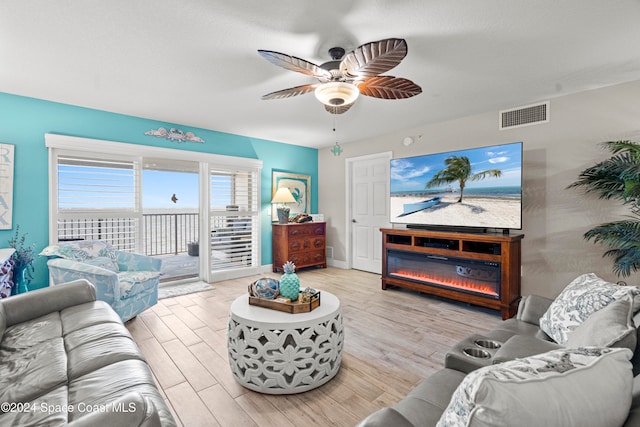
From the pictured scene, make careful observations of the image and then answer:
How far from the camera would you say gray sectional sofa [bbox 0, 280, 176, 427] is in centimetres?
84

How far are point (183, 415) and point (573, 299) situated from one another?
226 centimetres

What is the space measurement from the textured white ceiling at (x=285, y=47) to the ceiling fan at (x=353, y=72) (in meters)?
0.25

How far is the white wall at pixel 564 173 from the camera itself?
2922 mm

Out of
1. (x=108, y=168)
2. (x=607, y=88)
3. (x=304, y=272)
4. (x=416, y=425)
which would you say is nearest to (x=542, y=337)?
(x=416, y=425)

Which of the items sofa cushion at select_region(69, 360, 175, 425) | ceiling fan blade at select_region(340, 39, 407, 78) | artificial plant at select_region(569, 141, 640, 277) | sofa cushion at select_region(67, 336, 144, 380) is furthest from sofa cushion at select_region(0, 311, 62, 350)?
artificial plant at select_region(569, 141, 640, 277)

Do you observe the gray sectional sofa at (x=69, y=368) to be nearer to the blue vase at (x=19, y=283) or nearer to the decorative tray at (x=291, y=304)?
the decorative tray at (x=291, y=304)

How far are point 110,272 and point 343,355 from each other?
2.23 m

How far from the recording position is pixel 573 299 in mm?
1562

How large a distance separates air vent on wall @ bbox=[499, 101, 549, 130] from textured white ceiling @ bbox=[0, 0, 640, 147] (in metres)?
0.12

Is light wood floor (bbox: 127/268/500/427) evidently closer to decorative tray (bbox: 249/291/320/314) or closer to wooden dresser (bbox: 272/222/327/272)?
decorative tray (bbox: 249/291/320/314)

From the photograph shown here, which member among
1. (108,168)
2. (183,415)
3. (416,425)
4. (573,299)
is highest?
(108,168)

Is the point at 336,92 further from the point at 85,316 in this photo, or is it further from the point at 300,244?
Answer: the point at 300,244

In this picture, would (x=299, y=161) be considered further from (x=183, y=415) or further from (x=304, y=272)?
(x=183, y=415)

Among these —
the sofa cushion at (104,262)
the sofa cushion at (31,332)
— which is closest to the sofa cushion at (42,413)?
the sofa cushion at (31,332)
